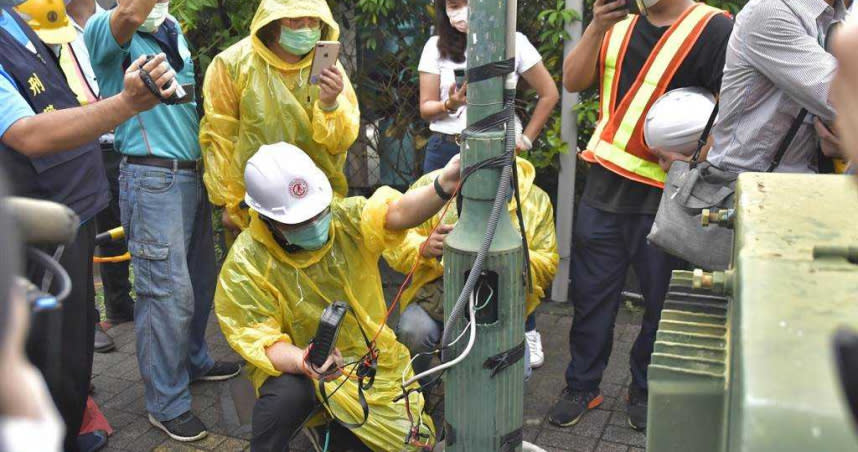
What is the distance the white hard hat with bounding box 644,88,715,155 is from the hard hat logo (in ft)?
4.21

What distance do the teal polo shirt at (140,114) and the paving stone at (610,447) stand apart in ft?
6.84

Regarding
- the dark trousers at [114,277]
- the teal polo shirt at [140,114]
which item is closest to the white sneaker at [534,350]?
the teal polo shirt at [140,114]

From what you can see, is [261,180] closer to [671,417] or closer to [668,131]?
[668,131]

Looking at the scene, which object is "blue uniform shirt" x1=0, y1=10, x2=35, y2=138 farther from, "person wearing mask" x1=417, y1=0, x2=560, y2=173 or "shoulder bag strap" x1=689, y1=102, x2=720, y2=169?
"shoulder bag strap" x1=689, y1=102, x2=720, y2=169

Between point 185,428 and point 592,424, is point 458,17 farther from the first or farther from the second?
point 185,428

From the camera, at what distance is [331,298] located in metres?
2.99

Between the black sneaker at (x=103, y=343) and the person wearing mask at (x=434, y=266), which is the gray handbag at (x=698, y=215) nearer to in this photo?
the person wearing mask at (x=434, y=266)

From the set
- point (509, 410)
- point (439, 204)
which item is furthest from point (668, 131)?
point (509, 410)

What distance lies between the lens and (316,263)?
9.63ft

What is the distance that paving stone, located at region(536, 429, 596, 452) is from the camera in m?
3.11

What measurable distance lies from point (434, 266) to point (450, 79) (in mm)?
1133

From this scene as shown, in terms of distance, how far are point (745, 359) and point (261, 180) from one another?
2.14 meters

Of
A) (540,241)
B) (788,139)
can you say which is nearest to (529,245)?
(540,241)

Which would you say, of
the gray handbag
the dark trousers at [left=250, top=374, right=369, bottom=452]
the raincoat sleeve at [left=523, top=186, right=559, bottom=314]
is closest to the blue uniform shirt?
the dark trousers at [left=250, top=374, right=369, bottom=452]
